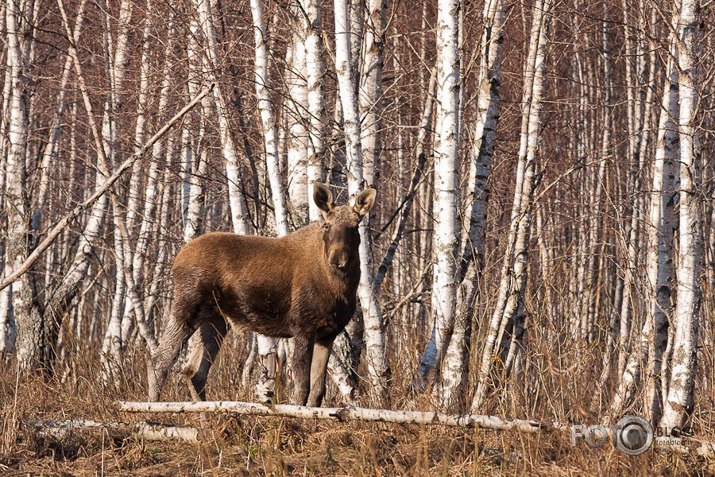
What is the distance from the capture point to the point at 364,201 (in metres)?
7.52

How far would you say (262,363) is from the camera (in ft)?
28.8

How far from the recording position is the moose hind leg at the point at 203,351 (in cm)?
805

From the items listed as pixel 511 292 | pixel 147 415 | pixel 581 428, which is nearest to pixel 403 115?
pixel 511 292

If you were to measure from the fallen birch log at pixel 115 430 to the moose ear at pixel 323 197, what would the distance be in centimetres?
211

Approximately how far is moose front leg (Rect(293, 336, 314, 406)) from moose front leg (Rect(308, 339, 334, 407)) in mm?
137

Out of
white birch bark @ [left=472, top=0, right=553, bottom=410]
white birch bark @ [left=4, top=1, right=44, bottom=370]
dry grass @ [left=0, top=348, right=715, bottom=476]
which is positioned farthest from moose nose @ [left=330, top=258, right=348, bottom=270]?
white birch bark @ [left=4, top=1, right=44, bottom=370]

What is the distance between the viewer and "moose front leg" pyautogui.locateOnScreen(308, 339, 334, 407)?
7.57 metres

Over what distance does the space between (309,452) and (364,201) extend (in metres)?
2.19

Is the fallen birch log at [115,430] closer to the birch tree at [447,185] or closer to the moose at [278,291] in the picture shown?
the moose at [278,291]

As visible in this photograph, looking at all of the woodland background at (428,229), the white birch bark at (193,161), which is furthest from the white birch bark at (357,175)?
the white birch bark at (193,161)

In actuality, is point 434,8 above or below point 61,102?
above

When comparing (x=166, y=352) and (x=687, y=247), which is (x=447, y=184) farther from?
(x=166, y=352)

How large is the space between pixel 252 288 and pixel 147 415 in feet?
4.52

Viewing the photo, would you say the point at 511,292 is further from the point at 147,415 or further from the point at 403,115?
the point at 403,115
